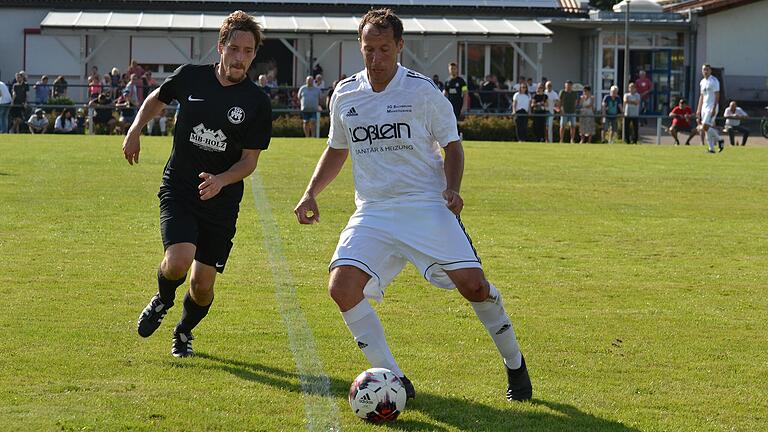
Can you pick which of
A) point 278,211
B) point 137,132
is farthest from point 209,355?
point 278,211

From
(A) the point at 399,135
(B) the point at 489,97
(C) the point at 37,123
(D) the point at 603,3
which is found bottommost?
(A) the point at 399,135

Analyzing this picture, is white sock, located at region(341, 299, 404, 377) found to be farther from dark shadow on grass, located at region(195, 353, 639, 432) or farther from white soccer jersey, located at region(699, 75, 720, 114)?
white soccer jersey, located at region(699, 75, 720, 114)

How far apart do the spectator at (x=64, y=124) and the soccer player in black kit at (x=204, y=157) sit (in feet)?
89.4

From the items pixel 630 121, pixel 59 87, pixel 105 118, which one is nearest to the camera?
pixel 105 118

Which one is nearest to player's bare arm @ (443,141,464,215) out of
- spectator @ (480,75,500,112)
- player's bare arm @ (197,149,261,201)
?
player's bare arm @ (197,149,261,201)

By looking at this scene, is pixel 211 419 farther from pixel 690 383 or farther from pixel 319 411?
pixel 690 383

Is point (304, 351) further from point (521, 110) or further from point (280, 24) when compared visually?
point (280, 24)

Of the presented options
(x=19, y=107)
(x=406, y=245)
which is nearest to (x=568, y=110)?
(x=19, y=107)

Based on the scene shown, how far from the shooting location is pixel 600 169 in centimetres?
2364

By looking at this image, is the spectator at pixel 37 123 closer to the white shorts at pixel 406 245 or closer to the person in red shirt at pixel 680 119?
the person in red shirt at pixel 680 119

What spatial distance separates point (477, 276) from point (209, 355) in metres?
2.10

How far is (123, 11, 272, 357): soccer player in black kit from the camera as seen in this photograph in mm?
7230

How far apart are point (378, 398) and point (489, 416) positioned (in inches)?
23.9

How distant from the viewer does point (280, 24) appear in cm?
4550
